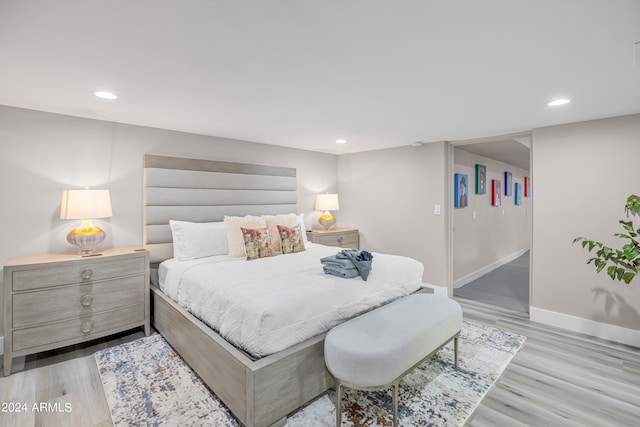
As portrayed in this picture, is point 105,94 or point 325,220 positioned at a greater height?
point 105,94

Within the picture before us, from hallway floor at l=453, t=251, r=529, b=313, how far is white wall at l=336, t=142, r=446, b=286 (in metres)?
0.67

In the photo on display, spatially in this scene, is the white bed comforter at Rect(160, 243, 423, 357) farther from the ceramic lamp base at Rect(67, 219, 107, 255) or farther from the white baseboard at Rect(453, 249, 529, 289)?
the white baseboard at Rect(453, 249, 529, 289)

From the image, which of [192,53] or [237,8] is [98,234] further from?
[237,8]

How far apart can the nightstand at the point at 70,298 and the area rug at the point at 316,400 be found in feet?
0.94

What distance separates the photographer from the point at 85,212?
2.76 meters

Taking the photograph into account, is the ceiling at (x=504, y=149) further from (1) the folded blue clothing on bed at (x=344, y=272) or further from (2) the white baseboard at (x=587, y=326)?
(1) the folded blue clothing on bed at (x=344, y=272)

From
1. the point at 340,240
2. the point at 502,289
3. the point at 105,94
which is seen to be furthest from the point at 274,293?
the point at 502,289

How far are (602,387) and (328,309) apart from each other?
209 centimetres

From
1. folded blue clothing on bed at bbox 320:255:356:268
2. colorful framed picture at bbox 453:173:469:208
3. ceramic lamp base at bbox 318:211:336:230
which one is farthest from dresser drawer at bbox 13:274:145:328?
colorful framed picture at bbox 453:173:469:208

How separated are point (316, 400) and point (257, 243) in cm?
161

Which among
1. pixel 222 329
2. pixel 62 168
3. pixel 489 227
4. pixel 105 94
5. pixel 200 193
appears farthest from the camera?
pixel 489 227

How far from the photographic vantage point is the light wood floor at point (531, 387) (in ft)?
6.28

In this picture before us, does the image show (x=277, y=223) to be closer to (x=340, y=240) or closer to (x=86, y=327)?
(x=340, y=240)

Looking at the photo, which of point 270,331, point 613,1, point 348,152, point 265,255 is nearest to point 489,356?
point 270,331
